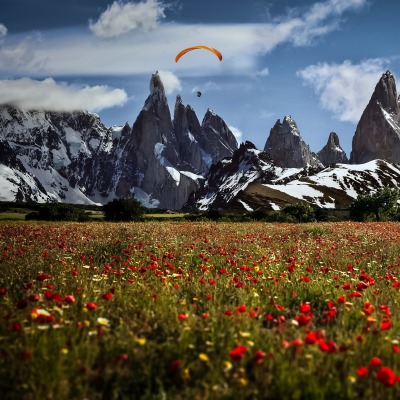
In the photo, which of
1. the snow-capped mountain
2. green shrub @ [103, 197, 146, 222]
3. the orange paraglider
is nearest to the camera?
the orange paraglider

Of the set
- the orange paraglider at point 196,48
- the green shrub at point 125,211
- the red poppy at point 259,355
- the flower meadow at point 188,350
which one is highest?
the orange paraglider at point 196,48

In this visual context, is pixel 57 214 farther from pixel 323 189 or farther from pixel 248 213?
pixel 323 189

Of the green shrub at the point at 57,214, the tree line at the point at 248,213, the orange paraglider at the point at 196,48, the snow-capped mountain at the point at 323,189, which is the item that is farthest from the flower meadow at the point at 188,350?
the snow-capped mountain at the point at 323,189

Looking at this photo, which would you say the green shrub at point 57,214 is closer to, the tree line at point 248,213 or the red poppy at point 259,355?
the tree line at point 248,213

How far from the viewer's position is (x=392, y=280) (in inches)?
325

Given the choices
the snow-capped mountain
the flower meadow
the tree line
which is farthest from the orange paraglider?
the snow-capped mountain

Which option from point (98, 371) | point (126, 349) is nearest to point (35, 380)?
point (98, 371)

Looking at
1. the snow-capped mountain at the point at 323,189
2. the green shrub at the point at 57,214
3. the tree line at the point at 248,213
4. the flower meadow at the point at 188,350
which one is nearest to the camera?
the flower meadow at the point at 188,350

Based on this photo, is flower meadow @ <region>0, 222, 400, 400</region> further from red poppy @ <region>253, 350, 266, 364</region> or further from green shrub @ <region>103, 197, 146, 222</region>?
green shrub @ <region>103, 197, 146, 222</region>

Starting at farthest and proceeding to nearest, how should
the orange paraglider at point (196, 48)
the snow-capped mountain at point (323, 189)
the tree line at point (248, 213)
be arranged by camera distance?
1. the snow-capped mountain at point (323, 189)
2. the tree line at point (248, 213)
3. the orange paraglider at point (196, 48)

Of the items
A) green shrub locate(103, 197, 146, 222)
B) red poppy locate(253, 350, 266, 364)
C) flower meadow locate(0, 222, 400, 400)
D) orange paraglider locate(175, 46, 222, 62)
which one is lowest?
flower meadow locate(0, 222, 400, 400)

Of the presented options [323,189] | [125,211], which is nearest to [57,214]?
[125,211]

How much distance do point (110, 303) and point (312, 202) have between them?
421 feet

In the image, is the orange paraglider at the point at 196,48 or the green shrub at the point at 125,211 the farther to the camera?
the green shrub at the point at 125,211
